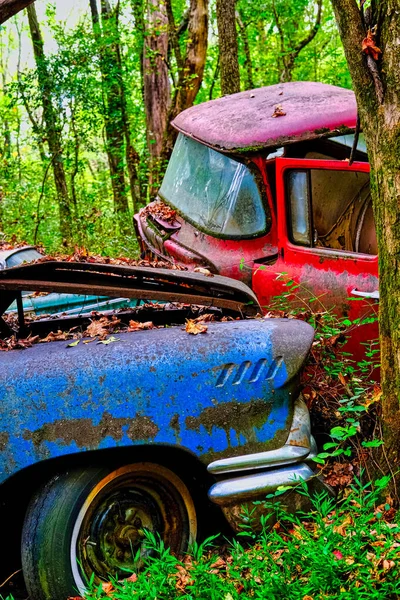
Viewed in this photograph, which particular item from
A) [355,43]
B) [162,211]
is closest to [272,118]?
[162,211]

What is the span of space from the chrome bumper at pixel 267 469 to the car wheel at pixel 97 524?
0.21 meters

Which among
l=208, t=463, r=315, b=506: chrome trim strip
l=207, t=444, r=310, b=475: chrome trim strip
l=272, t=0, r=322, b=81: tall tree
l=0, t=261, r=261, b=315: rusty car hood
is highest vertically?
l=272, t=0, r=322, b=81: tall tree

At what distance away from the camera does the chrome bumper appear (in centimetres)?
302

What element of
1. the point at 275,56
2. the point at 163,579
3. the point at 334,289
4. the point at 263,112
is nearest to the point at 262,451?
the point at 163,579

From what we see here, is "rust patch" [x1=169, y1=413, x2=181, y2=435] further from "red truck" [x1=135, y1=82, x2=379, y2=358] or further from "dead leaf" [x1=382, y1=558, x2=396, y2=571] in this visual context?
"red truck" [x1=135, y1=82, x2=379, y2=358]

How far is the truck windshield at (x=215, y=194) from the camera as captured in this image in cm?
521

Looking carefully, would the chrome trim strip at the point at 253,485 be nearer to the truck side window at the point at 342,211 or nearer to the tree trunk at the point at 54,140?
the truck side window at the point at 342,211

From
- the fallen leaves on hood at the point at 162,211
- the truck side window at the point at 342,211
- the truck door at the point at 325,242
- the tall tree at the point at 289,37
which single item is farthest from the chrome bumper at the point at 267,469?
the tall tree at the point at 289,37

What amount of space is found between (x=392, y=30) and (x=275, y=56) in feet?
46.0

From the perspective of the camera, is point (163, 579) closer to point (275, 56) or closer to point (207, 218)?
point (207, 218)

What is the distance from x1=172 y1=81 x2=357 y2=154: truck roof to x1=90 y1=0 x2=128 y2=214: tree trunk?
680 cm

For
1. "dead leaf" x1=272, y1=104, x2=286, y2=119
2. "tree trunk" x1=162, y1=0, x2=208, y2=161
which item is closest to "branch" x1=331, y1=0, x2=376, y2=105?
"dead leaf" x1=272, y1=104, x2=286, y2=119

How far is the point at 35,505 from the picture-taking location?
2.87 meters

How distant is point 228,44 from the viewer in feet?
30.8
